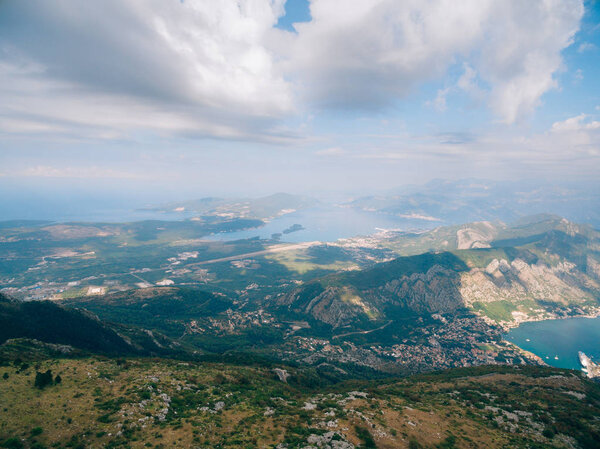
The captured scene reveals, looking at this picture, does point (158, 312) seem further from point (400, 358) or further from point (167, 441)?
point (167, 441)

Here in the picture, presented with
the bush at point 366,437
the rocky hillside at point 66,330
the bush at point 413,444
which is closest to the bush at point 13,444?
the bush at point 366,437

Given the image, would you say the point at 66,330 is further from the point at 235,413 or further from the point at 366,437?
the point at 366,437

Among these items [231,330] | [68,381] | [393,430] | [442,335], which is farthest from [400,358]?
[68,381]

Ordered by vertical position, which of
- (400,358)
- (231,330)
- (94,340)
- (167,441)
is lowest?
(400,358)

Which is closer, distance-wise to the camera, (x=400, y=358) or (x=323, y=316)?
→ (x=400, y=358)

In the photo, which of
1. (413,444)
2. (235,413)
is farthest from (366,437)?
(235,413)

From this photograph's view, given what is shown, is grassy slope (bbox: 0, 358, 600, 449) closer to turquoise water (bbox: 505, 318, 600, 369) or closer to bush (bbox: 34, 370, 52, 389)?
bush (bbox: 34, 370, 52, 389)

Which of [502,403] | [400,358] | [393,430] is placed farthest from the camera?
[400,358]

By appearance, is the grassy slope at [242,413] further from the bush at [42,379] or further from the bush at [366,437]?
the bush at [42,379]

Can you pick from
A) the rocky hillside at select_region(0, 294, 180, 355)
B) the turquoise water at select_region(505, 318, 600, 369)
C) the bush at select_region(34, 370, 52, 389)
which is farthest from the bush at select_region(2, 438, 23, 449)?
the turquoise water at select_region(505, 318, 600, 369)

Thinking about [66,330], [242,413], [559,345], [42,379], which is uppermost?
[42,379]

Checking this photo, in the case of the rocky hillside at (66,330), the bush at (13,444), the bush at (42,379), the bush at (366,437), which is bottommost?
the rocky hillside at (66,330)
